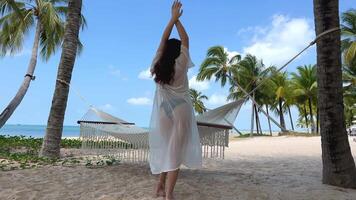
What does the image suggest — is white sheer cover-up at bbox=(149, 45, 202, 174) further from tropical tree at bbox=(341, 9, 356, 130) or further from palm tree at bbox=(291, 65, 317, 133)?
palm tree at bbox=(291, 65, 317, 133)

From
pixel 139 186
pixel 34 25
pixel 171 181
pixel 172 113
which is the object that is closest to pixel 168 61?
pixel 172 113

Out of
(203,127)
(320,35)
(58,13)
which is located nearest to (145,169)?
(203,127)

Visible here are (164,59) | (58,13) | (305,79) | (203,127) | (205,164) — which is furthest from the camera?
(305,79)

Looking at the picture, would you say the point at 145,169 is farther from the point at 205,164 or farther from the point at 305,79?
the point at 305,79

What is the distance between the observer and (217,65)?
3253 centimetres

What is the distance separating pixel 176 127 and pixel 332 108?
5.82 feet

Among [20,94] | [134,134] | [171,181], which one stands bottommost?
[171,181]

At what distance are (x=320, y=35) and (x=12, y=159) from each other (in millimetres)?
5222

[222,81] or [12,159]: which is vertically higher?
[222,81]

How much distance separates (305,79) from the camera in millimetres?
31562

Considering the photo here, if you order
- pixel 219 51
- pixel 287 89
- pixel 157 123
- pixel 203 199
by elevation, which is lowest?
pixel 203 199

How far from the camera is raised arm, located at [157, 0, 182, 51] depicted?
11.5 feet

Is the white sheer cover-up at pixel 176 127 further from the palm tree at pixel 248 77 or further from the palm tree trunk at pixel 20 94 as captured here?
the palm tree at pixel 248 77

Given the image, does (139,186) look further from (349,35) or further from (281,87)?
(281,87)
